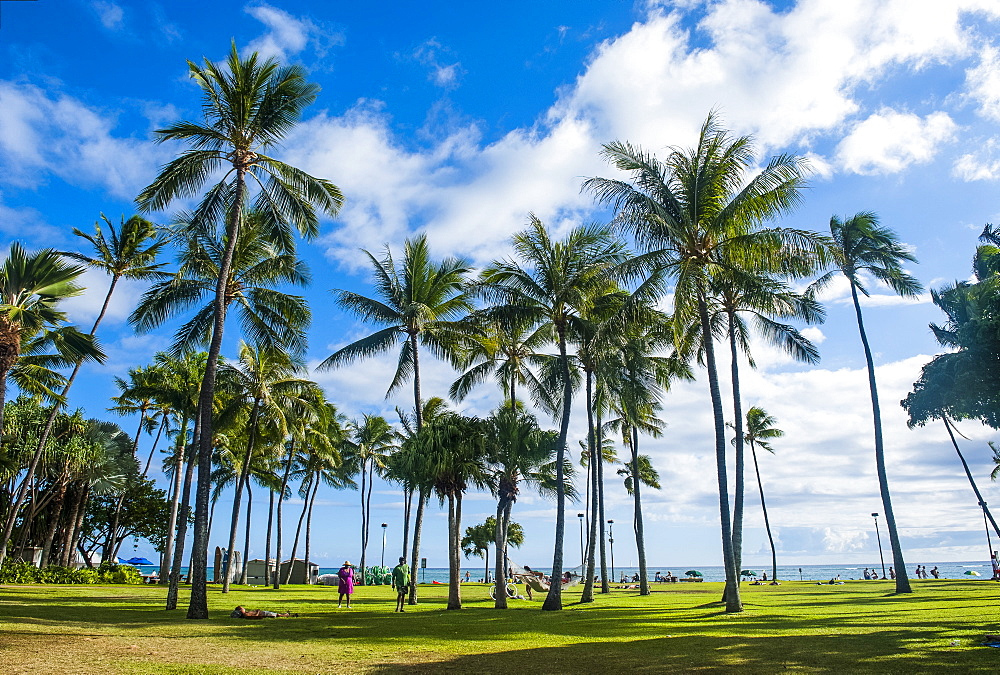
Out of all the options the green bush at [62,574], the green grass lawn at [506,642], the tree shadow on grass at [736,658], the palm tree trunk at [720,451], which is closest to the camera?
the tree shadow on grass at [736,658]

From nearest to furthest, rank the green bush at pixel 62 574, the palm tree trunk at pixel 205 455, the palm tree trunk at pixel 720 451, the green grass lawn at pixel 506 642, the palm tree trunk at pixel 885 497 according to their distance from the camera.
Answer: the green grass lawn at pixel 506 642, the palm tree trunk at pixel 205 455, the palm tree trunk at pixel 720 451, the palm tree trunk at pixel 885 497, the green bush at pixel 62 574

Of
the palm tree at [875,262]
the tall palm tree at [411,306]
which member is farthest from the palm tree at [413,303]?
the palm tree at [875,262]

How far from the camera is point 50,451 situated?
32594mm

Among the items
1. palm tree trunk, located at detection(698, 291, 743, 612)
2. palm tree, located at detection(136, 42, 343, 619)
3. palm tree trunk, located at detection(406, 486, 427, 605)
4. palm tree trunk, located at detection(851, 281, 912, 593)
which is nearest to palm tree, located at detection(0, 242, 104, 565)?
palm tree, located at detection(136, 42, 343, 619)

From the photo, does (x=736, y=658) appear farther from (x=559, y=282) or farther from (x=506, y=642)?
(x=559, y=282)

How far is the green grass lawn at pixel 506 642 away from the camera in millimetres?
8250

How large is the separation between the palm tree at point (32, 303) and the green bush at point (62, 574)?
1615 cm

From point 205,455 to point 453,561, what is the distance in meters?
8.14

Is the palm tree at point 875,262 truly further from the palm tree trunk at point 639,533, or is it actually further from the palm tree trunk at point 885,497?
the palm tree trunk at point 639,533

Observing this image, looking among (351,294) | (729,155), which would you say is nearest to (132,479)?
(351,294)

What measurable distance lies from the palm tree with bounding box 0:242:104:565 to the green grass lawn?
679 centimetres

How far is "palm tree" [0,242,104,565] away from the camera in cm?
1766

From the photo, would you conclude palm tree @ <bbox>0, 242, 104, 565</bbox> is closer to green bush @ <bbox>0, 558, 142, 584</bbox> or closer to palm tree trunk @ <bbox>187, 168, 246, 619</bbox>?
palm tree trunk @ <bbox>187, 168, 246, 619</bbox>

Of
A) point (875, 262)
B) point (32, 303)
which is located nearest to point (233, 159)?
point (32, 303)
